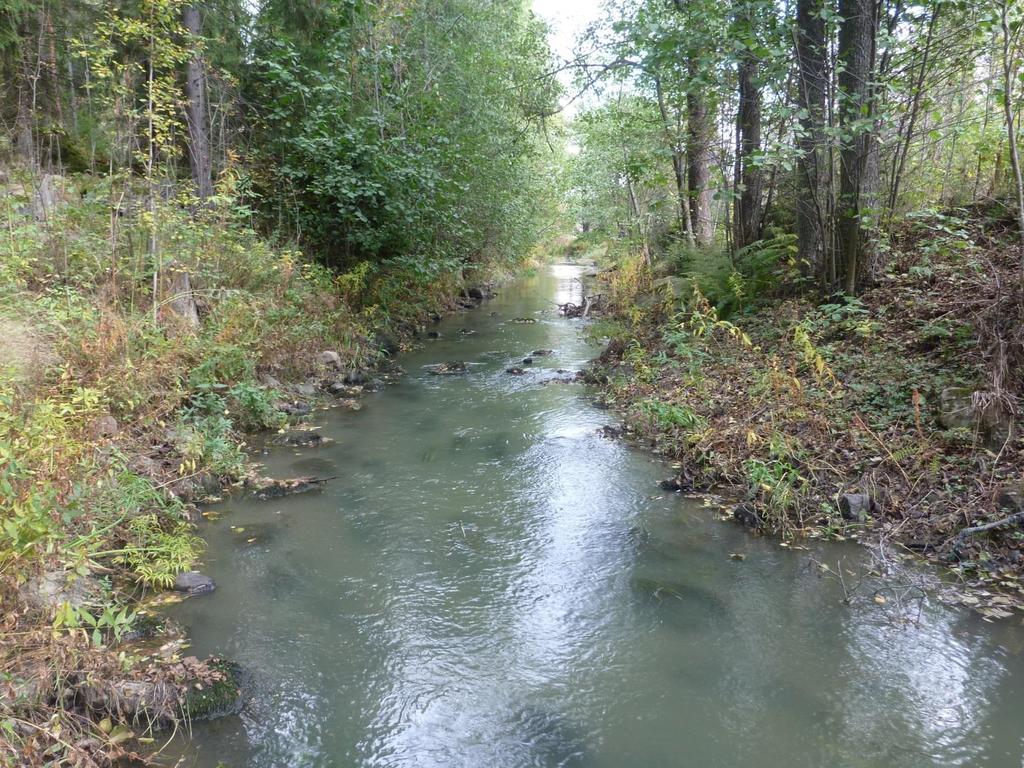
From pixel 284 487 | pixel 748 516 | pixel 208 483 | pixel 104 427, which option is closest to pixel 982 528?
pixel 748 516

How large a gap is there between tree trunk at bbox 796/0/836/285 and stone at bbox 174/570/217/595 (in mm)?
8507

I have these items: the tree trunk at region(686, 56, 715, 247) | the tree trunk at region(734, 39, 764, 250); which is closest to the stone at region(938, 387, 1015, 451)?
the tree trunk at region(734, 39, 764, 250)

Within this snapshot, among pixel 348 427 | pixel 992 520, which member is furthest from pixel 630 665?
pixel 348 427

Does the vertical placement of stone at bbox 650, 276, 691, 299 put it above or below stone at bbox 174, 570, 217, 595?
above

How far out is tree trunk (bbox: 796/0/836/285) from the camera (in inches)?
350

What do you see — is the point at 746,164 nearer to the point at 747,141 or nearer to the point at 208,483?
the point at 747,141

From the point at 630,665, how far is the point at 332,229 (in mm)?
11845

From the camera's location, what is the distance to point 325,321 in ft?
39.7

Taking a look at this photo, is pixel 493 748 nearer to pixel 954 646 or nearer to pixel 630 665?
pixel 630 665

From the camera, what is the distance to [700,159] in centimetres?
1427

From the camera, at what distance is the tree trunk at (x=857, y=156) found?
27.6ft

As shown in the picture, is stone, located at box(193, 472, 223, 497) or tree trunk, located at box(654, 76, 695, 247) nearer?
stone, located at box(193, 472, 223, 497)

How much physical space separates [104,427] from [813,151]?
9.05 m

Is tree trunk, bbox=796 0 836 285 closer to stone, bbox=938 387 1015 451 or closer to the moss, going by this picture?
stone, bbox=938 387 1015 451
